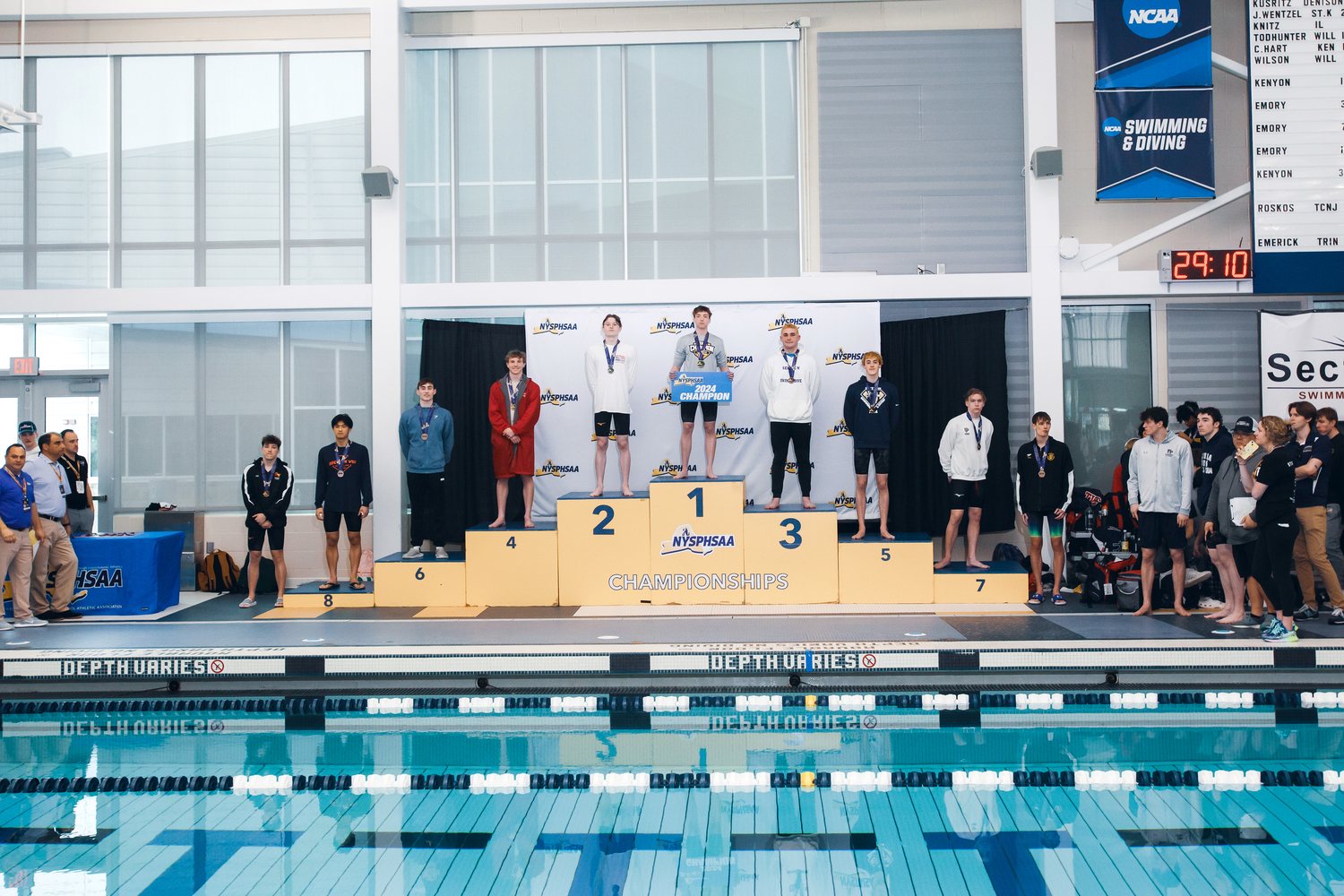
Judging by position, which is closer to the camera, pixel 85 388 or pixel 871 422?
pixel 871 422

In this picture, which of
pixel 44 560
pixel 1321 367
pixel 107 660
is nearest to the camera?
pixel 107 660

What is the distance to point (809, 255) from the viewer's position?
848 cm

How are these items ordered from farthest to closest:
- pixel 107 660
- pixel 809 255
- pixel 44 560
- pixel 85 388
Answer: pixel 85 388, pixel 809 255, pixel 44 560, pixel 107 660

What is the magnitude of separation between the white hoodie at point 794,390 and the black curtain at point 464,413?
2.60 metres

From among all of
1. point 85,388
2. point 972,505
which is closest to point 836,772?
point 972,505

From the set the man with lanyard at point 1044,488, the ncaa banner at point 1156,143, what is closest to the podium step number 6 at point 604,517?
the man with lanyard at point 1044,488

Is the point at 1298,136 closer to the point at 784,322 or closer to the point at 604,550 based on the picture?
the point at 784,322

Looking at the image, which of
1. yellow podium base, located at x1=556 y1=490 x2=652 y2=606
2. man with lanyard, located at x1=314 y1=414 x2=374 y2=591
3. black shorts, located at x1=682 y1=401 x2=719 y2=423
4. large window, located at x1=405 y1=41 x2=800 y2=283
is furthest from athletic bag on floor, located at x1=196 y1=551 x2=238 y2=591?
black shorts, located at x1=682 y1=401 x2=719 y2=423

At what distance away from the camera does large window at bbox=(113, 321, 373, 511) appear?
8742 mm

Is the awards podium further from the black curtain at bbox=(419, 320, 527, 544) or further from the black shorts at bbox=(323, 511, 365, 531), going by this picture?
the black curtain at bbox=(419, 320, 527, 544)

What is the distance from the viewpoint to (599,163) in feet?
28.5

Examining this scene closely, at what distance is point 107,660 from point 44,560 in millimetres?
2203

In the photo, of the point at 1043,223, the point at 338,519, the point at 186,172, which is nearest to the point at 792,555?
the point at 338,519

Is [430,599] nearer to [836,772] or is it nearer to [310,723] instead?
[310,723]
